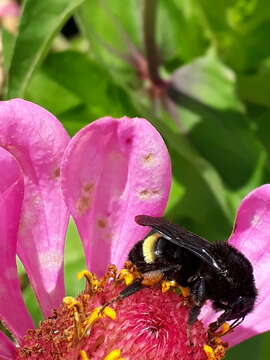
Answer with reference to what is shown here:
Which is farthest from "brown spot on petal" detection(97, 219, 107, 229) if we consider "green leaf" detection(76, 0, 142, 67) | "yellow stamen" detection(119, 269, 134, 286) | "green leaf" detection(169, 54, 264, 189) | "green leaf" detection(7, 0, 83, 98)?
"green leaf" detection(76, 0, 142, 67)

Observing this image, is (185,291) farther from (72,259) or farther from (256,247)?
(72,259)

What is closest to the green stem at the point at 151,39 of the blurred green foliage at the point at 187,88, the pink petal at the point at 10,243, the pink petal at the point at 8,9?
the blurred green foliage at the point at 187,88

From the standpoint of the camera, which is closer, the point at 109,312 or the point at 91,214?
the point at 109,312

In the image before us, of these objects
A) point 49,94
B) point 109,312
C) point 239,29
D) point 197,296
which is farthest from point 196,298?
point 239,29

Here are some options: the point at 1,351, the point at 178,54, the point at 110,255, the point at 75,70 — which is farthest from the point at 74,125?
the point at 1,351

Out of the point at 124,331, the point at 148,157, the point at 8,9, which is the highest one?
the point at 148,157

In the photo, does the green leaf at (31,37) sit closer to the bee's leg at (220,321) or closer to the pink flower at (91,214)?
the pink flower at (91,214)
